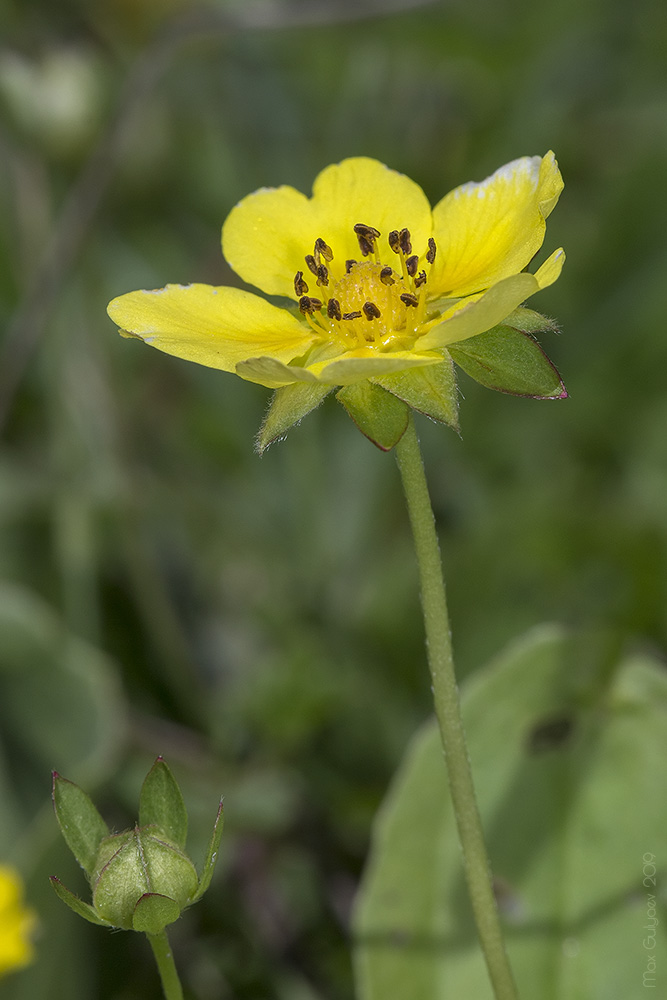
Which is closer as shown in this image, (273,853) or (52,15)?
(273,853)

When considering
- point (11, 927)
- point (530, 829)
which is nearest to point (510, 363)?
point (530, 829)

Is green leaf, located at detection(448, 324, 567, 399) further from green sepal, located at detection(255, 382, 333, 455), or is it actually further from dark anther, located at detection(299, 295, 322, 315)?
dark anther, located at detection(299, 295, 322, 315)

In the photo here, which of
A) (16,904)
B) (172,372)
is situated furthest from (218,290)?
(172,372)

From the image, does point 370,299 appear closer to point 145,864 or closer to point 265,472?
point 145,864

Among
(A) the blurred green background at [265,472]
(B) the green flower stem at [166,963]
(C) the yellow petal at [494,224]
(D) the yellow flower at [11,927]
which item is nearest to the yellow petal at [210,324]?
(C) the yellow petal at [494,224]

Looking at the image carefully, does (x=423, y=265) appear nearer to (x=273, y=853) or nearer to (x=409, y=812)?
(x=409, y=812)

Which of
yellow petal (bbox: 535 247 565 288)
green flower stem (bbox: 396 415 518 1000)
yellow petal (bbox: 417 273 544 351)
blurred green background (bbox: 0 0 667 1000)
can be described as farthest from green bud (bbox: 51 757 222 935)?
blurred green background (bbox: 0 0 667 1000)
